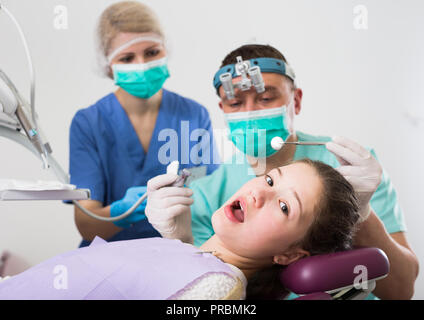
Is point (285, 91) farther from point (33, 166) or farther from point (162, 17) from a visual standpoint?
point (33, 166)

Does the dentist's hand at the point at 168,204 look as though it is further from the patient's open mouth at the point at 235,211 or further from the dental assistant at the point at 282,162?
the patient's open mouth at the point at 235,211

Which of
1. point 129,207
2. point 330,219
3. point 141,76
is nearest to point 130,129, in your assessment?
point 141,76

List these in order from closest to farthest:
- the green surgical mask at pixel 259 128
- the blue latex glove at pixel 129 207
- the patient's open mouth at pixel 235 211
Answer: the patient's open mouth at pixel 235 211 → the green surgical mask at pixel 259 128 → the blue latex glove at pixel 129 207

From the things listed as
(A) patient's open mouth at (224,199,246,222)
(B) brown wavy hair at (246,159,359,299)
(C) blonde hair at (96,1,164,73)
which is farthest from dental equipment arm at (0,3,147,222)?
(B) brown wavy hair at (246,159,359,299)

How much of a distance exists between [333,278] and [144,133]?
931 millimetres

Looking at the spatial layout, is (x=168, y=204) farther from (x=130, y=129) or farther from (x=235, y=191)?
(x=130, y=129)

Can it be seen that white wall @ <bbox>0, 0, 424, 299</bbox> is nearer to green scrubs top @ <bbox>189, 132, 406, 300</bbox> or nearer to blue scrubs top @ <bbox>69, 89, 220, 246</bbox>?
blue scrubs top @ <bbox>69, 89, 220, 246</bbox>

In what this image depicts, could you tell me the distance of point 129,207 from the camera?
1.38m

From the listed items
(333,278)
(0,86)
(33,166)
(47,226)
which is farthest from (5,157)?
(333,278)

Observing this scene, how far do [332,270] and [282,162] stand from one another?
0.51m

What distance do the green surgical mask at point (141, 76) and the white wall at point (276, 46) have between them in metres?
0.12

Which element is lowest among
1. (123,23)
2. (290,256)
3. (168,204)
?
(290,256)

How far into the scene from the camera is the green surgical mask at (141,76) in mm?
1450

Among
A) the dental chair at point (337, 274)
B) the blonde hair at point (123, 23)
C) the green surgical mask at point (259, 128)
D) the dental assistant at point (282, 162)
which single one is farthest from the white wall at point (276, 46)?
the dental chair at point (337, 274)
